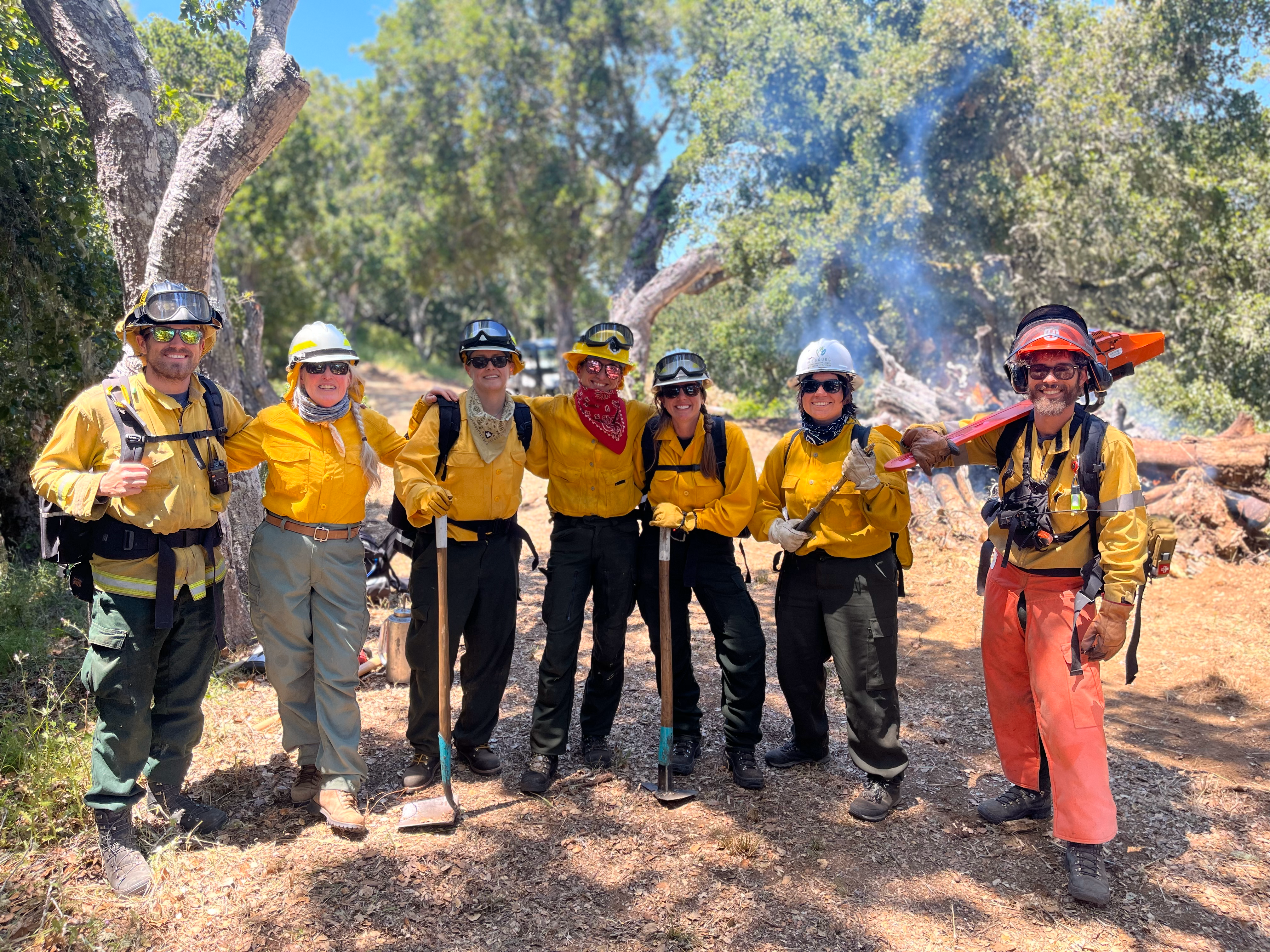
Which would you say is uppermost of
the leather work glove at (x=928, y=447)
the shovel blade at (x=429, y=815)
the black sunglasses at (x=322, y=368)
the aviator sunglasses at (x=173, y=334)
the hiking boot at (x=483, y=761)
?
the aviator sunglasses at (x=173, y=334)

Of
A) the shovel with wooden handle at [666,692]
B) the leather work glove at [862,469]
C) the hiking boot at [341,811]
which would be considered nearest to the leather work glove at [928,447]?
the leather work glove at [862,469]

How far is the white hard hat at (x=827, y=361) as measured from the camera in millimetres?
4000

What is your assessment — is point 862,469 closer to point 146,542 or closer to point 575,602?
point 575,602

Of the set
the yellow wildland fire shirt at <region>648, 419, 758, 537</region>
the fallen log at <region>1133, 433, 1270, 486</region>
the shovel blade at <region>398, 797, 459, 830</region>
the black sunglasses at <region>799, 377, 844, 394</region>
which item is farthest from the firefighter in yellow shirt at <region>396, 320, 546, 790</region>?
the fallen log at <region>1133, 433, 1270, 486</region>

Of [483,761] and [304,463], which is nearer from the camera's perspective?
[304,463]

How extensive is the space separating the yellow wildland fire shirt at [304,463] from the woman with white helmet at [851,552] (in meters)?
1.91

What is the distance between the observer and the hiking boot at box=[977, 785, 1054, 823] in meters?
4.04

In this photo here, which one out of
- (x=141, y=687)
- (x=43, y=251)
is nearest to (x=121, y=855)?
(x=141, y=687)

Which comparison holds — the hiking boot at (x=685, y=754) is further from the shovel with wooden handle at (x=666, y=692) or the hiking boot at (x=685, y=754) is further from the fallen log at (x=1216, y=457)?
the fallen log at (x=1216, y=457)

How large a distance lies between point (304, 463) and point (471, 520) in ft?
2.59

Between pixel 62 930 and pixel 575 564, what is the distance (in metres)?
2.42

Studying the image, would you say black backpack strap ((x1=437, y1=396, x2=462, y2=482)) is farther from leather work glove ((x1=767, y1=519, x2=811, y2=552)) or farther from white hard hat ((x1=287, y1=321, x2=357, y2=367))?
leather work glove ((x1=767, y1=519, x2=811, y2=552))

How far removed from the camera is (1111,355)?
3.81 metres

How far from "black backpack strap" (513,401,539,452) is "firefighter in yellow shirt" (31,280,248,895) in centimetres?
131
